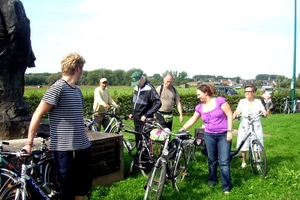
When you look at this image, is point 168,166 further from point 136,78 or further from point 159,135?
point 136,78

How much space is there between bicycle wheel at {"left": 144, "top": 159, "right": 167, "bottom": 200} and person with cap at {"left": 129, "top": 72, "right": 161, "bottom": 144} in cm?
172

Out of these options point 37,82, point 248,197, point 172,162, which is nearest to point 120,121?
point 172,162

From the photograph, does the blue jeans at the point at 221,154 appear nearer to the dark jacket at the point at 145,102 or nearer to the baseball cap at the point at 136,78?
the dark jacket at the point at 145,102

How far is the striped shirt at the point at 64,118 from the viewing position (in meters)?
3.38

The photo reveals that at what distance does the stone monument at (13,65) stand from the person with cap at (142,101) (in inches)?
73.6

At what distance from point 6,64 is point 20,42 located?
381 millimetres

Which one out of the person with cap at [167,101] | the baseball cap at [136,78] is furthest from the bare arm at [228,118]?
the person with cap at [167,101]

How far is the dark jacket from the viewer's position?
20.9 ft

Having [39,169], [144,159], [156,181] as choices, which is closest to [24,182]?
[39,169]

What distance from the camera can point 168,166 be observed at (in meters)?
5.19

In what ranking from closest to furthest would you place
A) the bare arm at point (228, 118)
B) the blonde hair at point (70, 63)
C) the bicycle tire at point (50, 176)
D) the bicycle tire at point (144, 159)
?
the blonde hair at point (70, 63)
the bicycle tire at point (50, 176)
the bare arm at point (228, 118)
the bicycle tire at point (144, 159)

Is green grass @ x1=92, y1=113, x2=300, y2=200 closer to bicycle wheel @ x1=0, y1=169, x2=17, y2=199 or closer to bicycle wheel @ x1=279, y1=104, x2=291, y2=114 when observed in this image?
bicycle wheel @ x1=0, y1=169, x2=17, y2=199

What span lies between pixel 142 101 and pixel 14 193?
339cm

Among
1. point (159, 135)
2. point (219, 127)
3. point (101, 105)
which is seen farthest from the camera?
point (101, 105)
